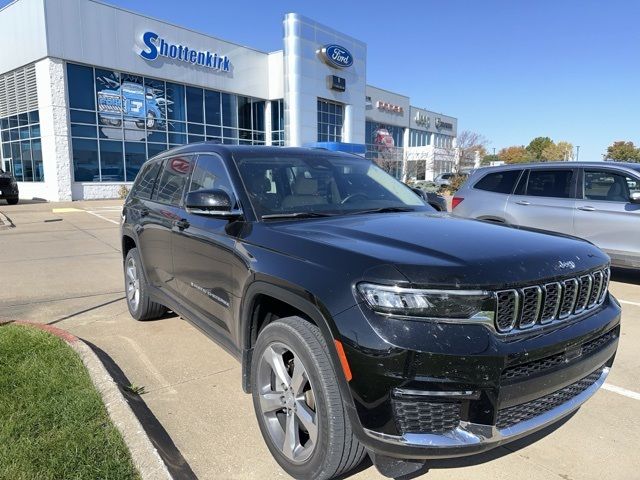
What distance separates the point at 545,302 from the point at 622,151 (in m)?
78.2

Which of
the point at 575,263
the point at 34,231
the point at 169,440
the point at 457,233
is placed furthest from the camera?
the point at 34,231

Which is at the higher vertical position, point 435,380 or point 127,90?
point 127,90

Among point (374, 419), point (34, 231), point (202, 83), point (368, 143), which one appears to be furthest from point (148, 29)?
point (374, 419)

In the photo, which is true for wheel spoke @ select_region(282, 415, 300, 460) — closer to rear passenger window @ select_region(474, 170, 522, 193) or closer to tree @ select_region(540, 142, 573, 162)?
rear passenger window @ select_region(474, 170, 522, 193)

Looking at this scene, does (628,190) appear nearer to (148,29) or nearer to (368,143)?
(148,29)

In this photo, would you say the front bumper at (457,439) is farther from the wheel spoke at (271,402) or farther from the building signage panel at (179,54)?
the building signage panel at (179,54)

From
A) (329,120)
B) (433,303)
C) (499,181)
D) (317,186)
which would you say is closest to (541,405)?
(433,303)

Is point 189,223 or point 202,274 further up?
point 189,223

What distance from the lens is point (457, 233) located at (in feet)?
9.11

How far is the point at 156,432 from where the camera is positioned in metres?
3.09

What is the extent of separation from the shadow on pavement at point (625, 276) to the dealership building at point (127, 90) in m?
20.1

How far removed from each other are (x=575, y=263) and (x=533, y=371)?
2.23 feet

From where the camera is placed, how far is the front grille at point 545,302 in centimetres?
219

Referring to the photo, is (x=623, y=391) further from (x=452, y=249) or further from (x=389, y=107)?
(x=389, y=107)
